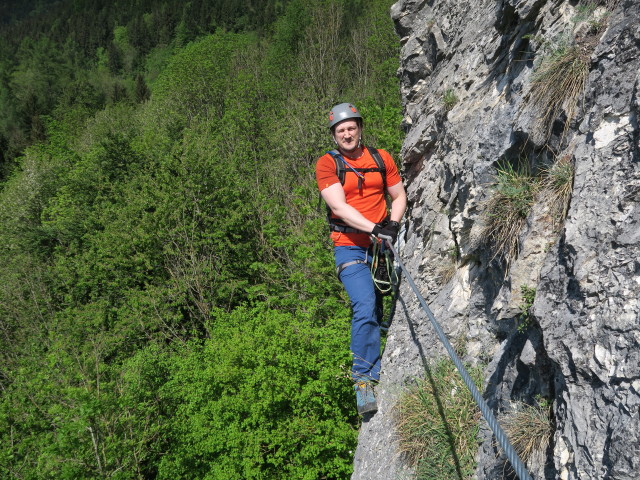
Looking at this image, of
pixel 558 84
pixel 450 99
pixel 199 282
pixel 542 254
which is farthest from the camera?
pixel 199 282

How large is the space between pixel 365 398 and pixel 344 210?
164 cm

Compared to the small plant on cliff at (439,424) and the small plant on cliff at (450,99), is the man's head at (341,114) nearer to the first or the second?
the small plant on cliff at (450,99)

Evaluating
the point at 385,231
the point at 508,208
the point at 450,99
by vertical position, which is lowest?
the point at 385,231

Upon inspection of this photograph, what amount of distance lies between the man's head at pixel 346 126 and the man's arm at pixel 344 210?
0.47 metres

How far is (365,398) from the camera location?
13.5 ft

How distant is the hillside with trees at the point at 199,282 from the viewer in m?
10.5

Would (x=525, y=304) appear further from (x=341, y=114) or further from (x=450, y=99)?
(x=450, y=99)

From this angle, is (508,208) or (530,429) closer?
(530,429)

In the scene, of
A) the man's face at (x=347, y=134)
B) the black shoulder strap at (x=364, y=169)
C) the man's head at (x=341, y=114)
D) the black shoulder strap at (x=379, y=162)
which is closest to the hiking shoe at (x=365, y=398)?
the black shoulder strap at (x=364, y=169)

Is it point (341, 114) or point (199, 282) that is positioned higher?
point (341, 114)

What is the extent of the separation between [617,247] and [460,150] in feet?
7.35

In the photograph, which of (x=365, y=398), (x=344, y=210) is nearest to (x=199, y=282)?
(x=344, y=210)

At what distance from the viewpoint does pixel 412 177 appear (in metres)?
6.14

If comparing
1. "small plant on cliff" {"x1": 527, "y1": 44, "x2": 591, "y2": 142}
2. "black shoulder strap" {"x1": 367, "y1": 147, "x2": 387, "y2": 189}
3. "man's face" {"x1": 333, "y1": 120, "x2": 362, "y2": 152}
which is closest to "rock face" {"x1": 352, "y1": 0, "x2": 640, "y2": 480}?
"small plant on cliff" {"x1": 527, "y1": 44, "x2": 591, "y2": 142}
